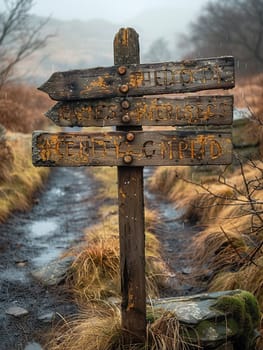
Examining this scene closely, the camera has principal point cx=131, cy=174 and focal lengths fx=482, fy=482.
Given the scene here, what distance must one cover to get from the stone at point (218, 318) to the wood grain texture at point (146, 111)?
1458 mm

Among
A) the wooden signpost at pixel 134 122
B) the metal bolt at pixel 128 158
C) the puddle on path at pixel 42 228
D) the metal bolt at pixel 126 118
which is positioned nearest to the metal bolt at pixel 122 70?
the wooden signpost at pixel 134 122

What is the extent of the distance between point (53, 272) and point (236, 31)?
24531 mm

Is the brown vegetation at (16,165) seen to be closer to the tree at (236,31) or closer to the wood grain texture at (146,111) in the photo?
the wood grain texture at (146,111)

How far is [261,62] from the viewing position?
1006 inches

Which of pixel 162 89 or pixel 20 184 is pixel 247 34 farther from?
pixel 162 89

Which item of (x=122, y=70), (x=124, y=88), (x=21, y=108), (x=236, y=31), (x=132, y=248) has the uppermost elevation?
(x=236, y=31)

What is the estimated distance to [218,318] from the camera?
361cm

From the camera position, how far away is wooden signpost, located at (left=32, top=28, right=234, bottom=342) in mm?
3045

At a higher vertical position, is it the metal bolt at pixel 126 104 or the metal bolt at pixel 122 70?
the metal bolt at pixel 122 70

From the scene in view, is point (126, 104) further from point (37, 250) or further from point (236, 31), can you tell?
point (236, 31)

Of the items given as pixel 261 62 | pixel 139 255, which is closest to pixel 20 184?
pixel 139 255

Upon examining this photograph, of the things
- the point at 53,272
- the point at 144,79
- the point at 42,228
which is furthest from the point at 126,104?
the point at 42,228

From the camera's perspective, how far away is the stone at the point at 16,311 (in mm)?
4516

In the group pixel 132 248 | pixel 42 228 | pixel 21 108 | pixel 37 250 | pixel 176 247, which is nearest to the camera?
pixel 132 248
